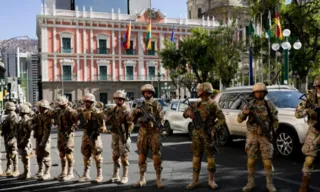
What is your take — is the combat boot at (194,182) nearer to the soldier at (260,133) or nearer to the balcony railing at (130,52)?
the soldier at (260,133)

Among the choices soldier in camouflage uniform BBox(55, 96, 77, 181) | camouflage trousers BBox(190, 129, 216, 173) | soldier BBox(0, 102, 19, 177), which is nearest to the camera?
camouflage trousers BBox(190, 129, 216, 173)

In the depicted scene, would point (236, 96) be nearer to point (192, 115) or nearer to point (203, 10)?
point (192, 115)

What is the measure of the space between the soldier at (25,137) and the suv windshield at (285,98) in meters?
5.86

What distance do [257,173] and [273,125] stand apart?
1.67 meters

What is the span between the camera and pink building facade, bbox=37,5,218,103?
42.9m

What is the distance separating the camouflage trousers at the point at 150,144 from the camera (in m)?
6.12

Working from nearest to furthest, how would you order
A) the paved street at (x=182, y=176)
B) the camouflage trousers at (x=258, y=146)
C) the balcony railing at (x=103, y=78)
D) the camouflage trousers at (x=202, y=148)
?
the camouflage trousers at (x=258, y=146) → the camouflage trousers at (x=202, y=148) → the paved street at (x=182, y=176) → the balcony railing at (x=103, y=78)

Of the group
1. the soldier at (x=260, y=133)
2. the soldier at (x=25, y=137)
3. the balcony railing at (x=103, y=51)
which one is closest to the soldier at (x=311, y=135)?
the soldier at (x=260, y=133)

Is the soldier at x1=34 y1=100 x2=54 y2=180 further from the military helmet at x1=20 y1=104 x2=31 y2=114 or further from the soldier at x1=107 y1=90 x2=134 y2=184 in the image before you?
the soldier at x1=107 y1=90 x2=134 y2=184

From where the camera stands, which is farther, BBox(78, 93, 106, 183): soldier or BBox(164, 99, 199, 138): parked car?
BBox(164, 99, 199, 138): parked car

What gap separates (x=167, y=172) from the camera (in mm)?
7469

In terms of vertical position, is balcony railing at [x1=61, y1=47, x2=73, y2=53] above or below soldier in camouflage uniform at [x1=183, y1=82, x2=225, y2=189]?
above

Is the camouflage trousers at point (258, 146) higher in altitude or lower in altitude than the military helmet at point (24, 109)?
lower

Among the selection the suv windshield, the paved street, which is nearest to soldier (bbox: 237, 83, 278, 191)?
the paved street
